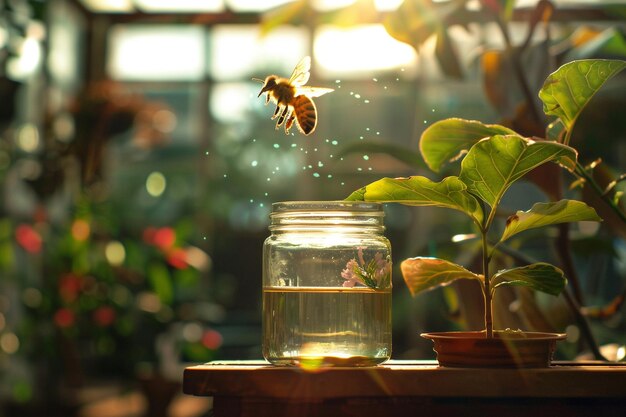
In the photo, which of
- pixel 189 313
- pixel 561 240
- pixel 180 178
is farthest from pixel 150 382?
pixel 561 240

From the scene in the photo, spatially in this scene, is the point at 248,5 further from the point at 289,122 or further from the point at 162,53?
the point at 289,122

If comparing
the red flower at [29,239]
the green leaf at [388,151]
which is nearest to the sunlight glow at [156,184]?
the red flower at [29,239]

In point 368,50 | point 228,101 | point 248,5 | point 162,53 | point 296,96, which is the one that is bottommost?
point 296,96

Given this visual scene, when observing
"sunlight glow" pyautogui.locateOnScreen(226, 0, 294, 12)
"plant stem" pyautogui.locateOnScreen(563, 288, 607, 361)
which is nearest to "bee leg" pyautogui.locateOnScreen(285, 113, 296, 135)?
"plant stem" pyautogui.locateOnScreen(563, 288, 607, 361)

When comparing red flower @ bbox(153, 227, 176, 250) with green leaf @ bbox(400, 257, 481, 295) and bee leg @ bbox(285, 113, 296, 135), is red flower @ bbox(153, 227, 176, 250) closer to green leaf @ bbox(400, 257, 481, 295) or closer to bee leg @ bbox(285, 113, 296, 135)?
bee leg @ bbox(285, 113, 296, 135)

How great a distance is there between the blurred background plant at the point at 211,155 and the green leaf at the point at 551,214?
0.26 metres

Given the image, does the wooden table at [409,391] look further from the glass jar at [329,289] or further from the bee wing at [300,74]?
the bee wing at [300,74]

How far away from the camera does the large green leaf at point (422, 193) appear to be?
31.8 inches

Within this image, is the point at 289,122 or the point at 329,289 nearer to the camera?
the point at 329,289

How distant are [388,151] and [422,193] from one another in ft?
1.68

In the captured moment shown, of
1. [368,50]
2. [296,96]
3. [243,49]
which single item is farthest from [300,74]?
[243,49]

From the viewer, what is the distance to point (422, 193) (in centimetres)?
83

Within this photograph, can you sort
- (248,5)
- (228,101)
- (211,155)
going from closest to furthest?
1. (211,155)
2. (248,5)
3. (228,101)

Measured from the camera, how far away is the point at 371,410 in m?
0.81
